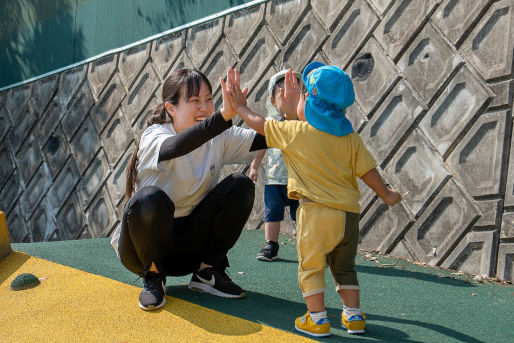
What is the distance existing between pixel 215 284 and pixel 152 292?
1.22ft

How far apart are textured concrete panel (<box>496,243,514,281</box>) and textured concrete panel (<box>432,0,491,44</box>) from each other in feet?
5.04

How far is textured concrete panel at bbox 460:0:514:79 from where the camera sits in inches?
143

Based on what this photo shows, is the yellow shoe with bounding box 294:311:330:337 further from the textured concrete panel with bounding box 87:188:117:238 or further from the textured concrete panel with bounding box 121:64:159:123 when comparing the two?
the textured concrete panel with bounding box 87:188:117:238

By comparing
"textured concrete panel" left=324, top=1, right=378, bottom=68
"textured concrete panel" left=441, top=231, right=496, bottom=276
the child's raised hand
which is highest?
"textured concrete panel" left=324, top=1, right=378, bottom=68

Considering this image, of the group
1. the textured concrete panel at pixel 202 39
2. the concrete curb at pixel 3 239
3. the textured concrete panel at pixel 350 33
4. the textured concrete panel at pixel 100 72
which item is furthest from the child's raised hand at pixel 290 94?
the textured concrete panel at pixel 100 72

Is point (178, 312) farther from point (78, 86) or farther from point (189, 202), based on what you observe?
point (78, 86)

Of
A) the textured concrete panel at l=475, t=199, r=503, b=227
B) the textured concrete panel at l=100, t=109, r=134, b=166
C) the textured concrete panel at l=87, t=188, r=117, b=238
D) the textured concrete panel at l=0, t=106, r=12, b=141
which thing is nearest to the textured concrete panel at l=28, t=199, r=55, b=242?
the textured concrete panel at l=87, t=188, r=117, b=238

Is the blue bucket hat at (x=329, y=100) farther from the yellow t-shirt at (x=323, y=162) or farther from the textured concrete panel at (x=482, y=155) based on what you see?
the textured concrete panel at (x=482, y=155)

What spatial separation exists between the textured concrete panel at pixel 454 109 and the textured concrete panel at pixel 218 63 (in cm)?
249

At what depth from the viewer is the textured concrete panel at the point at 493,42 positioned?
3.62 m

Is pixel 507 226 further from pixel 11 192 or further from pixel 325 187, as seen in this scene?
pixel 11 192

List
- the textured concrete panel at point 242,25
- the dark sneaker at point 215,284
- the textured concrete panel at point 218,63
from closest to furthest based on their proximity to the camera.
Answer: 1. the dark sneaker at point 215,284
2. the textured concrete panel at point 242,25
3. the textured concrete panel at point 218,63

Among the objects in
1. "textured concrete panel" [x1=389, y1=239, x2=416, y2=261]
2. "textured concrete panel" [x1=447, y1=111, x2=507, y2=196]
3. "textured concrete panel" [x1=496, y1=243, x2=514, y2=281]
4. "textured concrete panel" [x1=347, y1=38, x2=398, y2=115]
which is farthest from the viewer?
"textured concrete panel" [x1=347, y1=38, x2=398, y2=115]

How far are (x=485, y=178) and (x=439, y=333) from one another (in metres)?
1.67
